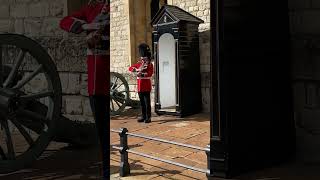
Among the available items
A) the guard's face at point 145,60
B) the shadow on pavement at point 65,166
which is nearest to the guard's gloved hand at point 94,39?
the shadow on pavement at point 65,166

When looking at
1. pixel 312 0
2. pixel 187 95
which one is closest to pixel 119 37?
pixel 187 95

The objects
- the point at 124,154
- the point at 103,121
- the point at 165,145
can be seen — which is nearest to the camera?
the point at 103,121

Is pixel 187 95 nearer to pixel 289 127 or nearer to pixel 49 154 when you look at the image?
pixel 289 127

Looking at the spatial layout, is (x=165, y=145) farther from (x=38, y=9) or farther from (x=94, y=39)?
(x=38, y=9)

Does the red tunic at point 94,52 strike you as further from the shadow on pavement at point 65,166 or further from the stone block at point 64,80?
the shadow on pavement at point 65,166

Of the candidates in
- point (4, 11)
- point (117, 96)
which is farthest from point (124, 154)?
point (117, 96)

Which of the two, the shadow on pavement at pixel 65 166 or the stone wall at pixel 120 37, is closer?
the shadow on pavement at pixel 65 166

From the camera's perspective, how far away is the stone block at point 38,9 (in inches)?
59.0

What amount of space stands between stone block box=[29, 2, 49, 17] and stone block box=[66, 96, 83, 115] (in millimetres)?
341

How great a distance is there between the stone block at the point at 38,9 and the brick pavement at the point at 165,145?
2.55 meters

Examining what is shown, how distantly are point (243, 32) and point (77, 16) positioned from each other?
2728mm

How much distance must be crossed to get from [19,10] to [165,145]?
378 centimetres

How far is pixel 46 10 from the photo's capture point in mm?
1519

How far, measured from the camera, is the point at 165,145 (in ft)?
16.7
